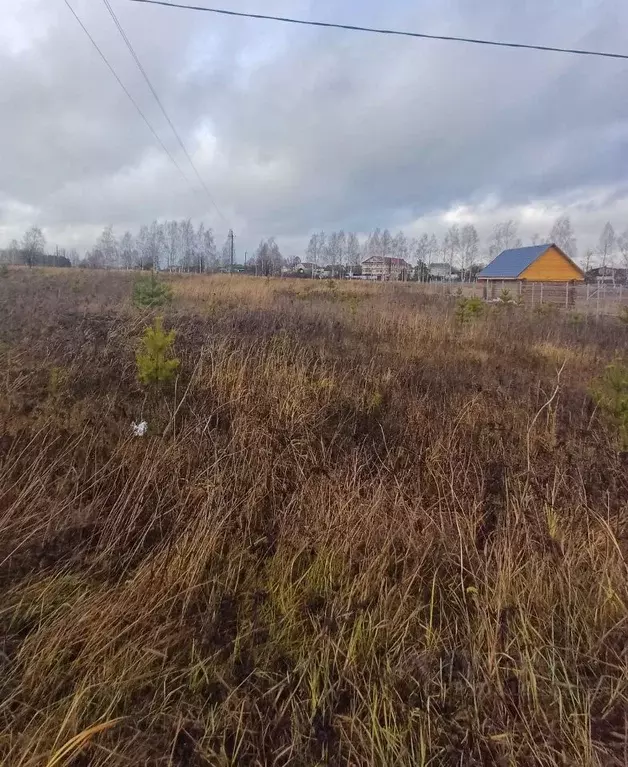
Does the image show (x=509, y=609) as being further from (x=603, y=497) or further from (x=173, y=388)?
(x=173, y=388)

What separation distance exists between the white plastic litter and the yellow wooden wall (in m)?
36.8

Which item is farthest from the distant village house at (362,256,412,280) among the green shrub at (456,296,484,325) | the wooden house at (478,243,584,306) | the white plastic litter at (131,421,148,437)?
the white plastic litter at (131,421,148,437)

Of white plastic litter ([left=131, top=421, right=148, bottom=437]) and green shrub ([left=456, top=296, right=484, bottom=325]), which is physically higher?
green shrub ([left=456, top=296, right=484, bottom=325])

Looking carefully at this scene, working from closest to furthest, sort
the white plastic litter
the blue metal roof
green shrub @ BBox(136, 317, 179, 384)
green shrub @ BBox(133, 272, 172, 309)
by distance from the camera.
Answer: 1. the white plastic litter
2. green shrub @ BBox(136, 317, 179, 384)
3. green shrub @ BBox(133, 272, 172, 309)
4. the blue metal roof

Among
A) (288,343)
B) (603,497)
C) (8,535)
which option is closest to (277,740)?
(8,535)

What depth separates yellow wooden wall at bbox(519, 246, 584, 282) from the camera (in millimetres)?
35562

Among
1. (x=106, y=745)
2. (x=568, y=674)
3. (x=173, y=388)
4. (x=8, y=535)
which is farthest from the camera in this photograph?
(x=173, y=388)

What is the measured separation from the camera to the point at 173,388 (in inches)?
158

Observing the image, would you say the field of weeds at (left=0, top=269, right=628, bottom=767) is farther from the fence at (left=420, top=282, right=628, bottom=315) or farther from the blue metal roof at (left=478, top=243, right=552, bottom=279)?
the blue metal roof at (left=478, top=243, right=552, bottom=279)

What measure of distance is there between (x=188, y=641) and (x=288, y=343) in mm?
3707

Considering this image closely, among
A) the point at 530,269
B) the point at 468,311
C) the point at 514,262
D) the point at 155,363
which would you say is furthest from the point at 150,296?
the point at 514,262

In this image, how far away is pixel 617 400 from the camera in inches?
123

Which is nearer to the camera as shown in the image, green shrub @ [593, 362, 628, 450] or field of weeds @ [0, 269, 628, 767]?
field of weeds @ [0, 269, 628, 767]

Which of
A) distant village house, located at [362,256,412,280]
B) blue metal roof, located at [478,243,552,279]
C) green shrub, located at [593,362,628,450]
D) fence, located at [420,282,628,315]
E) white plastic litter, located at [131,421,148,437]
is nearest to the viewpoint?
green shrub, located at [593,362,628,450]
